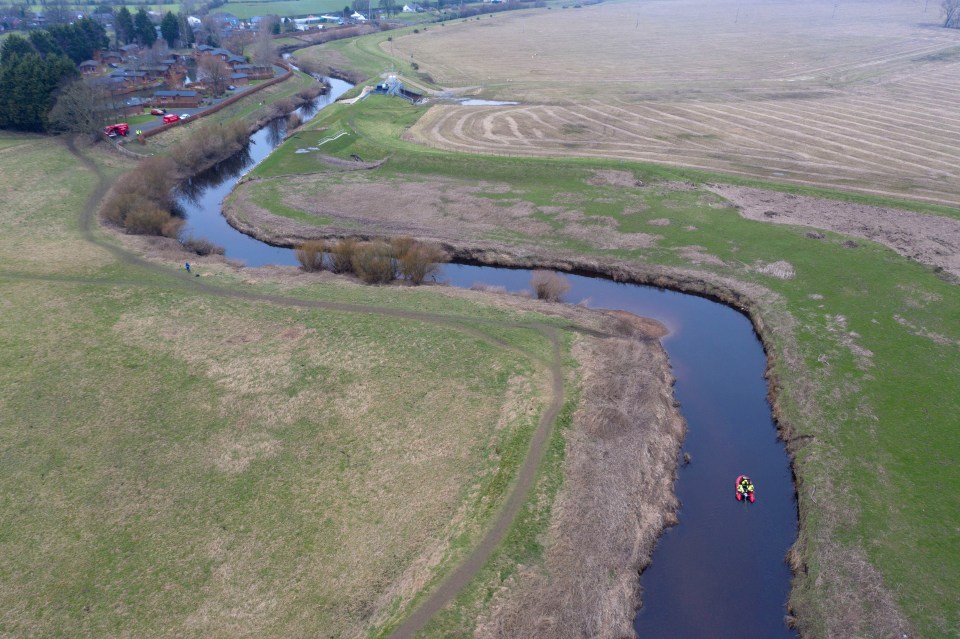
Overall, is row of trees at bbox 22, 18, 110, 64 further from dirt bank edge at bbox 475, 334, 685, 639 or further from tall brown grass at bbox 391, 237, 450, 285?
dirt bank edge at bbox 475, 334, 685, 639

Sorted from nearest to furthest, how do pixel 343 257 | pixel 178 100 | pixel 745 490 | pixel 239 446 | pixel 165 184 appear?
pixel 745 490 < pixel 239 446 < pixel 343 257 < pixel 165 184 < pixel 178 100

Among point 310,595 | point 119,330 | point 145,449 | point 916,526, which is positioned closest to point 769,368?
point 916,526

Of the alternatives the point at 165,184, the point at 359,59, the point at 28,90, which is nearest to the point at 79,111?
the point at 28,90

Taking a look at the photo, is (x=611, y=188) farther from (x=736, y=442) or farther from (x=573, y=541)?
(x=573, y=541)

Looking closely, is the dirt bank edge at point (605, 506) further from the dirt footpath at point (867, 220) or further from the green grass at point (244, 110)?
the green grass at point (244, 110)

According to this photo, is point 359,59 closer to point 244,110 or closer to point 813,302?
point 244,110

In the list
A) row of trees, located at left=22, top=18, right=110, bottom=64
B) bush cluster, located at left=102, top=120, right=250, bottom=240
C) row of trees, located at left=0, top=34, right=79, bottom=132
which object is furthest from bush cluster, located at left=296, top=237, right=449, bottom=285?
row of trees, located at left=22, top=18, right=110, bottom=64
